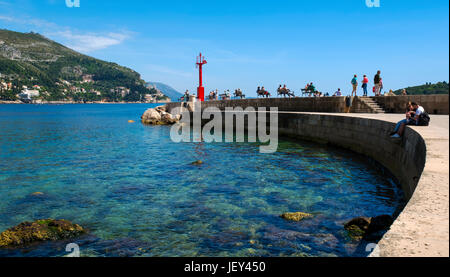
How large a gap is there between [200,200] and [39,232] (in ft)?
13.2

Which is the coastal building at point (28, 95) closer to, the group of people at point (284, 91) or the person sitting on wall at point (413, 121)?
the group of people at point (284, 91)

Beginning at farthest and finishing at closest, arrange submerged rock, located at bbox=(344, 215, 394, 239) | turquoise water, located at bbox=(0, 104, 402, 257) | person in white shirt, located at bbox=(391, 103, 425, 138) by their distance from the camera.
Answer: person in white shirt, located at bbox=(391, 103, 425, 138), submerged rock, located at bbox=(344, 215, 394, 239), turquoise water, located at bbox=(0, 104, 402, 257)

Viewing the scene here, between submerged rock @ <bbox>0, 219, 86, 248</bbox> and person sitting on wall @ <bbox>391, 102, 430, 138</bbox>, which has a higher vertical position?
person sitting on wall @ <bbox>391, 102, 430, 138</bbox>

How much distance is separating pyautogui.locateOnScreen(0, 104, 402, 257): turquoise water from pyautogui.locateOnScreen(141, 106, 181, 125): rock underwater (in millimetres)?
21244

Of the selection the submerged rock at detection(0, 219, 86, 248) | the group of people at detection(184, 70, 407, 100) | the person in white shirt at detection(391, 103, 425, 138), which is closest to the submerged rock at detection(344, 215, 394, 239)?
the person in white shirt at detection(391, 103, 425, 138)

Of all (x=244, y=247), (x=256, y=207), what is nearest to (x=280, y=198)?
(x=256, y=207)

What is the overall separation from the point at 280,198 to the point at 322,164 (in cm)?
549

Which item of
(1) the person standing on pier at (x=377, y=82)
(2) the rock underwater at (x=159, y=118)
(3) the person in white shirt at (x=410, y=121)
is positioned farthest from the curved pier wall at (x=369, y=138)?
(2) the rock underwater at (x=159, y=118)

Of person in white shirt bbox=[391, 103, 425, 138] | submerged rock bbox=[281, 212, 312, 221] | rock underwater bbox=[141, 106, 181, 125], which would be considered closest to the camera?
submerged rock bbox=[281, 212, 312, 221]

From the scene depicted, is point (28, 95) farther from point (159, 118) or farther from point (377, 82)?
point (377, 82)

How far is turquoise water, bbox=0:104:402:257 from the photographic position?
634 centimetres

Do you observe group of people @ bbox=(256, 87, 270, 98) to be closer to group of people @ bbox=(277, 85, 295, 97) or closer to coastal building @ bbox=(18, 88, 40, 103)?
group of people @ bbox=(277, 85, 295, 97)

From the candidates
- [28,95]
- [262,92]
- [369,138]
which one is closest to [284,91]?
[262,92]
